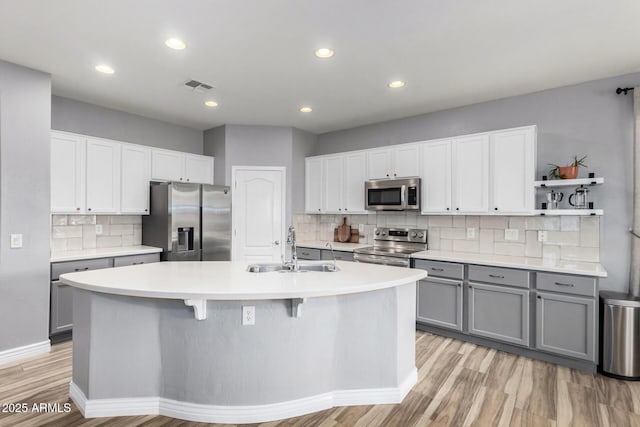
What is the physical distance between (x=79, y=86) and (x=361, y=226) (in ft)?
12.6

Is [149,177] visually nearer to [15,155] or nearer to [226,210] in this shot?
[226,210]

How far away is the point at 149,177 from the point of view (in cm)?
443

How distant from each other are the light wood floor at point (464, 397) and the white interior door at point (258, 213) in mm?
2381

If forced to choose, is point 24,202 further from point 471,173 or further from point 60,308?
point 471,173

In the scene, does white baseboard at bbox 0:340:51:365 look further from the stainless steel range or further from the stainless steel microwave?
the stainless steel microwave

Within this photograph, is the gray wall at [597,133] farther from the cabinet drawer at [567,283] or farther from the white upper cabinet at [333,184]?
the white upper cabinet at [333,184]

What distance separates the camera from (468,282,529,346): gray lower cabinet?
3.21 meters

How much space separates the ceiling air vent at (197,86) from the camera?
3448 millimetres

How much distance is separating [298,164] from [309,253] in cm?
141

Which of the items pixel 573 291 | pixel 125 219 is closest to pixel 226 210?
pixel 125 219

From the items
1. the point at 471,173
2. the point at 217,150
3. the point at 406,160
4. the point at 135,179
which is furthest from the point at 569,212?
the point at 135,179

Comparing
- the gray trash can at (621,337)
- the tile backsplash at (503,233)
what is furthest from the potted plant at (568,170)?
the gray trash can at (621,337)

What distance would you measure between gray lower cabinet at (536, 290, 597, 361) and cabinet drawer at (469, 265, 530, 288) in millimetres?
178

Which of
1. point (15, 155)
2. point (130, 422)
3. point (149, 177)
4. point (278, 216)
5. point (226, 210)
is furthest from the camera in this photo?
point (278, 216)
